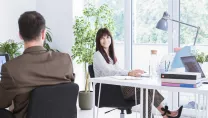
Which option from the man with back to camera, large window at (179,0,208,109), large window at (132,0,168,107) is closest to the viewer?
the man with back to camera

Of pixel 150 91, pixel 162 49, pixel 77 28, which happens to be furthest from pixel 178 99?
pixel 77 28

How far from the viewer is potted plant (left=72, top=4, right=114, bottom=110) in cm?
461

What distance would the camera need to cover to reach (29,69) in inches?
63.4

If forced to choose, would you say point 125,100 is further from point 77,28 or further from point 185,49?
point 77,28

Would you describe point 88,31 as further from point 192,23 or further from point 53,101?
point 53,101

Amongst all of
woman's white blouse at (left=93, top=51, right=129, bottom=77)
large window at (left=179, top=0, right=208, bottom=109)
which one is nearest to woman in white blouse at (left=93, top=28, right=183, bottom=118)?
woman's white blouse at (left=93, top=51, right=129, bottom=77)

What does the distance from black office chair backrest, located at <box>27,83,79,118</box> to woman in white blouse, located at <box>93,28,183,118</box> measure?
1.05m

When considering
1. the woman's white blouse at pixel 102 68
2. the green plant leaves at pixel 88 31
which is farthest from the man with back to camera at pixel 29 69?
the green plant leaves at pixel 88 31

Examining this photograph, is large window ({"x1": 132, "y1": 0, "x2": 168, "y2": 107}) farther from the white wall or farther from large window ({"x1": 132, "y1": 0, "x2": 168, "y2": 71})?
the white wall

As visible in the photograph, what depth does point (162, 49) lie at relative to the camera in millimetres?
4512

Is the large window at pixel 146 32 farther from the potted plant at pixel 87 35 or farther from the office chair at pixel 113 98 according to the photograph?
the office chair at pixel 113 98

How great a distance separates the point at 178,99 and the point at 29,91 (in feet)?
10.3

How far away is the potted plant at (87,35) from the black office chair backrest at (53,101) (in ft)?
9.26

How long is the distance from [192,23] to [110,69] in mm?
1693
